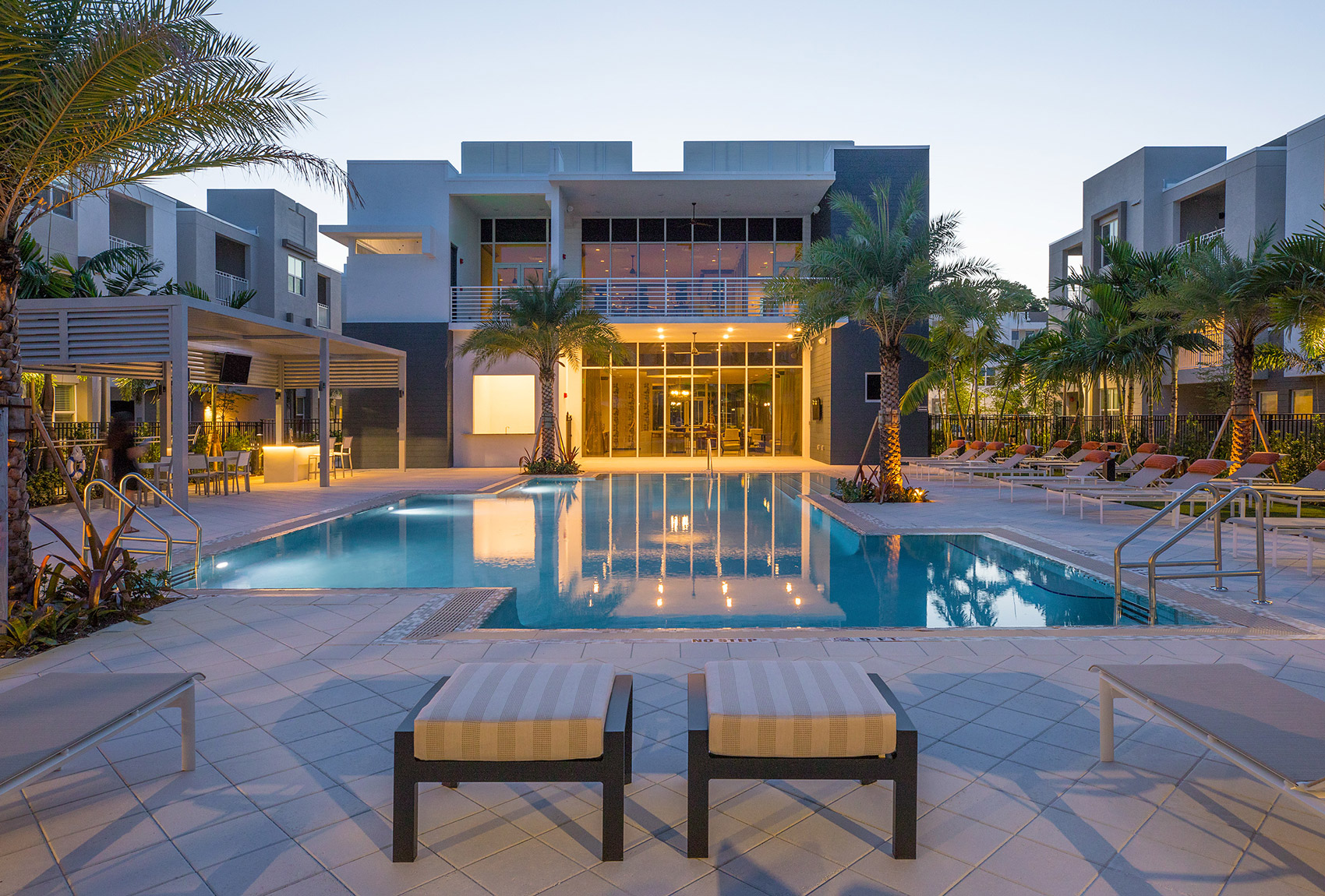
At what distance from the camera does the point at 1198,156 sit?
2314cm

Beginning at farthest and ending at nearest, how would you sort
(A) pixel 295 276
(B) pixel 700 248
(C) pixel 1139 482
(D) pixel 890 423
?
(A) pixel 295 276, (B) pixel 700 248, (D) pixel 890 423, (C) pixel 1139 482

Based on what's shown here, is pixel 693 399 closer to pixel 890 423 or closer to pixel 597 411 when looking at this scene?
pixel 597 411

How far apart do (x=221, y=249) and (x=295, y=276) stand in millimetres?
2954

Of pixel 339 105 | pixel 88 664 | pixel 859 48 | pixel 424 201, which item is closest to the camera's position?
pixel 88 664

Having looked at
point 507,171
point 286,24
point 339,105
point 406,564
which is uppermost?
point 507,171

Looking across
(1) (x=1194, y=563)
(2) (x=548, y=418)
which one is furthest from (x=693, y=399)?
(1) (x=1194, y=563)

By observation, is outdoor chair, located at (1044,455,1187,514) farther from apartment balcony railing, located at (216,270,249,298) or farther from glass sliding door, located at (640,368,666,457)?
apartment balcony railing, located at (216,270,249,298)

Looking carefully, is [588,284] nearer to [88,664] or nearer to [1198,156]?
[88,664]

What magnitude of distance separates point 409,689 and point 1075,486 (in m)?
9.27

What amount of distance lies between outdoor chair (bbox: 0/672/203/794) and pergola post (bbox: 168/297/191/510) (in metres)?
8.26

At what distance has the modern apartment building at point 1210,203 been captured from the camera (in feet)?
60.6

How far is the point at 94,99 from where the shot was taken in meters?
4.53

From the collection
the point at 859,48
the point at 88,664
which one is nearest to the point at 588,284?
the point at 859,48

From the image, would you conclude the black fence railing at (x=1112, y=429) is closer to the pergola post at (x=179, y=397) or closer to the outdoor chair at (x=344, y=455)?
the outdoor chair at (x=344, y=455)
